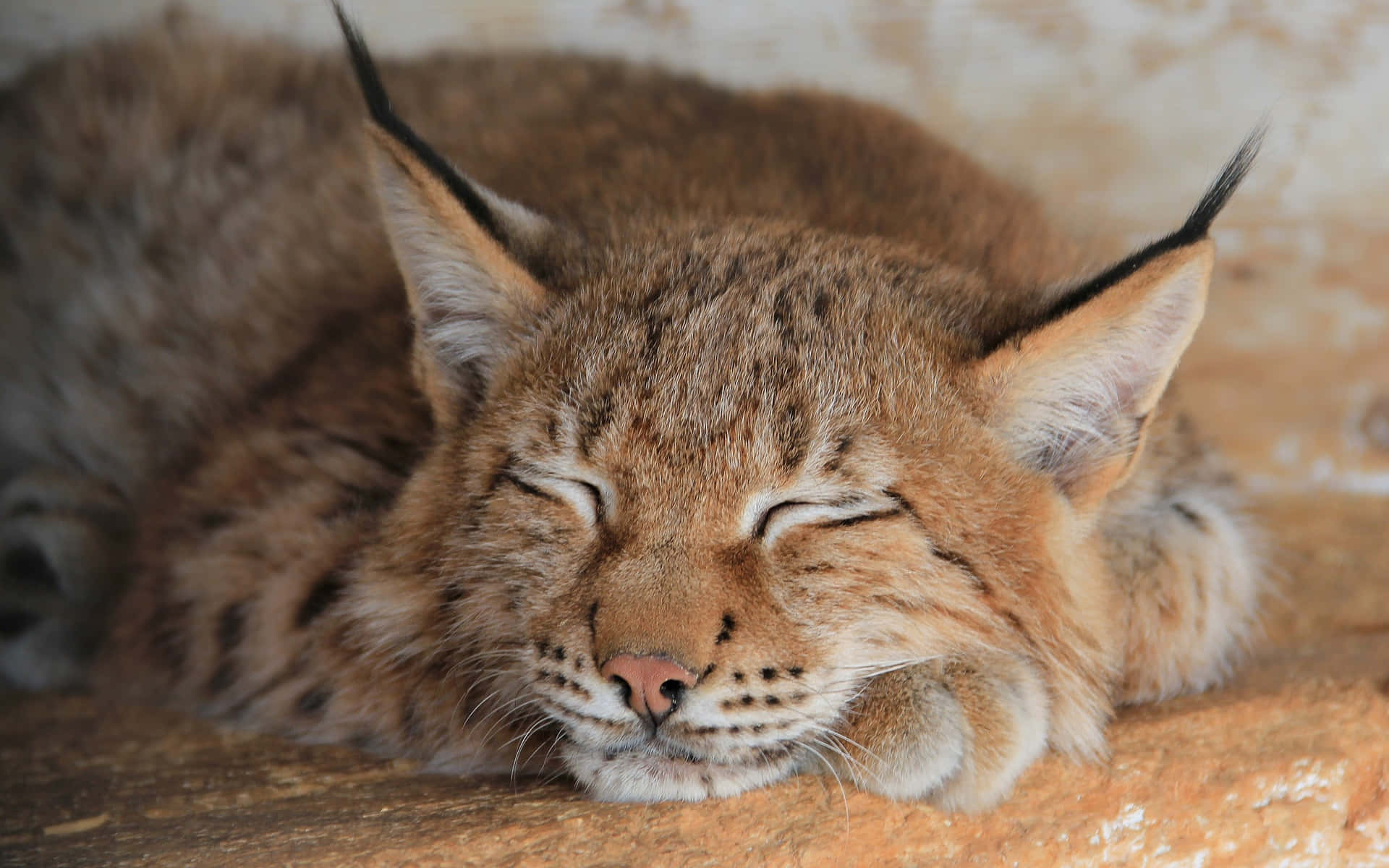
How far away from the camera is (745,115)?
353cm

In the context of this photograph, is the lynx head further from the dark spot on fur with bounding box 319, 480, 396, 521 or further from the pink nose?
the dark spot on fur with bounding box 319, 480, 396, 521

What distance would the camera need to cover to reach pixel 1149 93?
4.05 meters

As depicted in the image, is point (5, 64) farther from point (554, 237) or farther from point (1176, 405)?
point (1176, 405)

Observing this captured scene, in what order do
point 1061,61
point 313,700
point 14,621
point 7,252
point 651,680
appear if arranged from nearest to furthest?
point 651,680, point 313,700, point 14,621, point 1061,61, point 7,252

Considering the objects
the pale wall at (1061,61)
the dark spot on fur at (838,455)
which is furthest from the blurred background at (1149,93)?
the dark spot on fur at (838,455)

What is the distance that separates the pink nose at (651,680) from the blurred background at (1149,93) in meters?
2.35

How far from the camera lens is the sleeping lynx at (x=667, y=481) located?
2.23m

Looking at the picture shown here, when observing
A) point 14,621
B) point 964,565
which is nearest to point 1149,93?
point 964,565

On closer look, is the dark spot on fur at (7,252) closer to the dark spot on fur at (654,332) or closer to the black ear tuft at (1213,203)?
the dark spot on fur at (654,332)

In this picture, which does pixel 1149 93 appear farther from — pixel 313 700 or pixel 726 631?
pixel 313 700

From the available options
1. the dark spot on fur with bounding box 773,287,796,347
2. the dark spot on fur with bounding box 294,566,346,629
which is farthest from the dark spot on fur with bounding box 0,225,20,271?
the dark spot on fur with bounding box 773,287,796,347

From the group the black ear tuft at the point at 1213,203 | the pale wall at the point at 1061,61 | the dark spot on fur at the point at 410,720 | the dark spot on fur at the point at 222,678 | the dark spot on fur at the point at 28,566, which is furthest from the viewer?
the pale wall at the point at 1061,61

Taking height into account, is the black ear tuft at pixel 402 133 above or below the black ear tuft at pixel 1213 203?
above

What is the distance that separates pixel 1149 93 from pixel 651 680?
2790 millimetres
